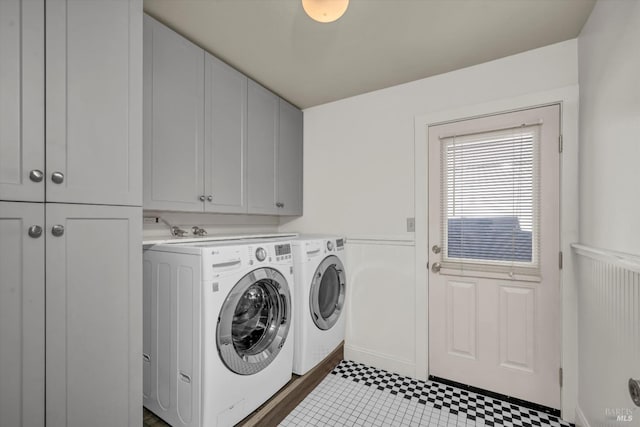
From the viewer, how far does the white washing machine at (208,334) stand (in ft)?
4.27

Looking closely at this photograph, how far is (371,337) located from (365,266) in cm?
58

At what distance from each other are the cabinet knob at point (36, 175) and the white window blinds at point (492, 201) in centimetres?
216

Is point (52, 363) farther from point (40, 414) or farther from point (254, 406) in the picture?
point (254, 406)

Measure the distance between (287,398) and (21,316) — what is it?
1.38 meters

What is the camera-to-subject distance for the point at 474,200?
6.51ft

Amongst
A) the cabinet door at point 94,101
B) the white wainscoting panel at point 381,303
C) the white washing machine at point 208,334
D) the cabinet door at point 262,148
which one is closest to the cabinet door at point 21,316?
the cabinet door at point 94,101

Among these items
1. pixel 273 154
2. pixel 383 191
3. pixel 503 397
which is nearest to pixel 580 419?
pixel 503 397

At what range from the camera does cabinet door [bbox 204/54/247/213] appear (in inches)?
71.4

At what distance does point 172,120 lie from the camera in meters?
1.61

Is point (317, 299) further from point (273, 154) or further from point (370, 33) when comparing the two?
point (370, 33)

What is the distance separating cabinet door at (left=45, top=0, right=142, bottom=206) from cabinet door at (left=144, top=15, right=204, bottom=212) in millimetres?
325

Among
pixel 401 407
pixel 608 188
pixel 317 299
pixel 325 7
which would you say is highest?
pixel 325 7

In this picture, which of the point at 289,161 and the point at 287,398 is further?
the point at 289,161

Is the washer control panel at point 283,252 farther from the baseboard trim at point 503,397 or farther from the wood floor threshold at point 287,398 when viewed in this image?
the baseboard trim at point 503,397
